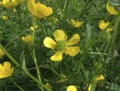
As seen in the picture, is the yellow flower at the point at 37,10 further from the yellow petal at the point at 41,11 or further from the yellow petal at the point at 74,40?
the yellow petal at the point at 74,40

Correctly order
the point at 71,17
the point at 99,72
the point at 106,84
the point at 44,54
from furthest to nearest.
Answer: the point at 71,17
the point at 44,54
the point at 106,84
the point at 99,72

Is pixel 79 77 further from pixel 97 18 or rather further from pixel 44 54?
pixel 97 18

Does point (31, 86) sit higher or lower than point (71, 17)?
lower

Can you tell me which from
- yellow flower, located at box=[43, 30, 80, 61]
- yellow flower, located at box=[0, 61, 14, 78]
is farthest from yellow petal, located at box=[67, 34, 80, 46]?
yellow flower, located at box=[0, 61, 14, 78]

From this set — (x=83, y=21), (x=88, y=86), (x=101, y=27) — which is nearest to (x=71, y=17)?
(x=83, y=21)

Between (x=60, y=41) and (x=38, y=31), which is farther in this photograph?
(x=38, y=31)

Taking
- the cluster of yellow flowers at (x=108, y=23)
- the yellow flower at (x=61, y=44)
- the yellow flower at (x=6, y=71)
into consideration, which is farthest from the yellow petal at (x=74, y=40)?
the yellow flower at (x=6, y=71)

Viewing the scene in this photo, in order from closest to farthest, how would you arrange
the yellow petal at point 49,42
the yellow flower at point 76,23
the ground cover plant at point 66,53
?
the ground cover plant at point 66,53
the yellow petal at point 49,42
the yellow flower at point 76,23
